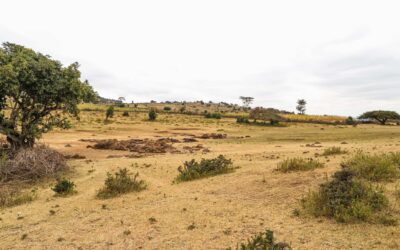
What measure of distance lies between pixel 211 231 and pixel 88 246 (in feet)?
8.16

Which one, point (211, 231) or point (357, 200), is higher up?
point (357, 200)

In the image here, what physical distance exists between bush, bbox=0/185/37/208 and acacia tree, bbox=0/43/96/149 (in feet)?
14.4

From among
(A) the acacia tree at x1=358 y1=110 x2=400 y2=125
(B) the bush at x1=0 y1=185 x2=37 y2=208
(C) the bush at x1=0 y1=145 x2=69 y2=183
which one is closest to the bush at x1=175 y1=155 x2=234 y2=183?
(B) the bush at x1=0 y1=185 x2=37 y2=208

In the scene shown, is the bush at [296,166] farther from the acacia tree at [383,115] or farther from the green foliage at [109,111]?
the acacia tree at [383,115]

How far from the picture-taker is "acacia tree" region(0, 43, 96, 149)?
14875 mm

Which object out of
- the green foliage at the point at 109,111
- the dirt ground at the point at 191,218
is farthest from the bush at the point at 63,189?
the green foliage at the point at 109,111

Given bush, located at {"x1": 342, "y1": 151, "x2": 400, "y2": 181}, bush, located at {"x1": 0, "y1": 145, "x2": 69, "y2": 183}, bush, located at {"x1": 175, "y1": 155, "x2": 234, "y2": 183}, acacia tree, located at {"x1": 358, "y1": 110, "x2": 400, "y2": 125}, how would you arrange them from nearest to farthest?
bush, located at {"x1": 342, "y1": 151, "x2": 400, "y2": 181}
bush, located at {"x1": 175, "y1": 155, "x2": 234, "y2": 183}
bush, located at {"x1": 0, "y1": 145, "x2": 69, "y2": 183}
acacia tree, located at {"x1": 358, "y1": 110, "x2": 400, "y2": 125}

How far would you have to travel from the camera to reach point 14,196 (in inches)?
441

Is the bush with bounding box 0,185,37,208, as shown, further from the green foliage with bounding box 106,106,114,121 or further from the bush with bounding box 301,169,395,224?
the green foliage with bounding box 106,106,114,121

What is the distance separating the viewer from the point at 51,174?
13.9 metres

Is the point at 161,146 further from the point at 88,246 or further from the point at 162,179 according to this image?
the point at 88,246

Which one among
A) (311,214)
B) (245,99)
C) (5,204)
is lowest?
(5,204)

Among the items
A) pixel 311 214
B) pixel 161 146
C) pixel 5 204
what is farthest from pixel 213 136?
pixel 311 214

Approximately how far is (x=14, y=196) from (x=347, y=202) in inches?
395
